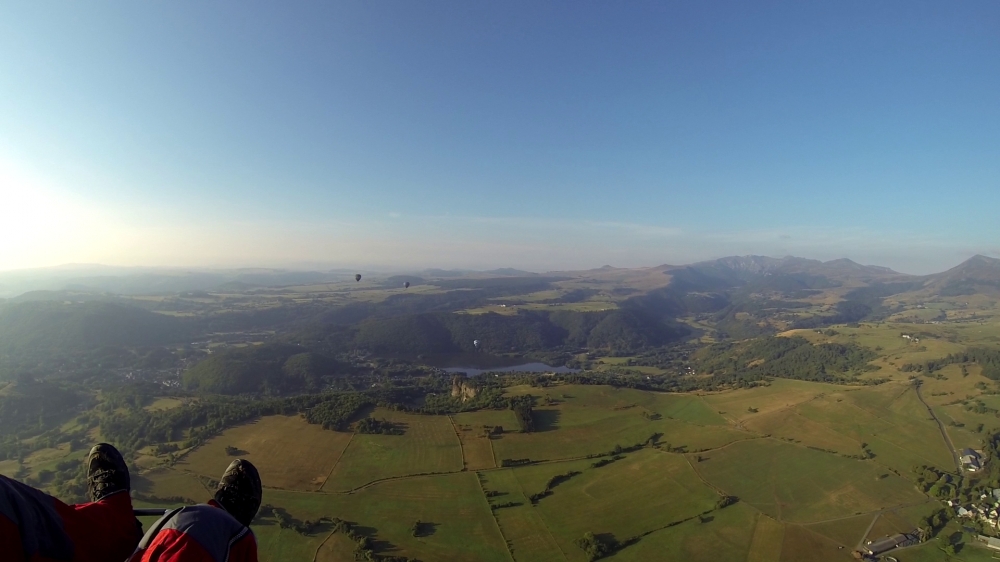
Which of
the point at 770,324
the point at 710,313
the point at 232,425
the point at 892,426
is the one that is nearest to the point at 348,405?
the point at 232,425

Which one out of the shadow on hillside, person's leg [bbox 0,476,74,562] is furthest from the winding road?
person's leg [bbox 0,476,74,562]

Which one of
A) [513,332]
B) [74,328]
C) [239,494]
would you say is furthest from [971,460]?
[74,328]

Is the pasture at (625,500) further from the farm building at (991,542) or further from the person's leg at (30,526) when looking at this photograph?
the person's leg at (30,526)

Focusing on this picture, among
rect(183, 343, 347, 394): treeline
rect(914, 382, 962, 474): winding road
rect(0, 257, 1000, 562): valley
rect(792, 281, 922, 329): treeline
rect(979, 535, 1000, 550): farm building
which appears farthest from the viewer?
rect(792, 281, 922, 329): treeline

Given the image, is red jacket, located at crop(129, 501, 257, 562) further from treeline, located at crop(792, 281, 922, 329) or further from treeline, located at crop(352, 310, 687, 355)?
treeline, located at crop(792, 281, 922, 329)

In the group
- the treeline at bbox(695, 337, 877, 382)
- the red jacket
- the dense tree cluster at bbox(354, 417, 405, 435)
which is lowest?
the treeline at bbox(695, 337, 877, 382)

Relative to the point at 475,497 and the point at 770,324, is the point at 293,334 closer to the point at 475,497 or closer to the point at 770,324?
the point at 475,497

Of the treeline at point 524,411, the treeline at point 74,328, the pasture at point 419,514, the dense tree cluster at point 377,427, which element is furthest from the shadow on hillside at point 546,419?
the treeline at point 74,328
